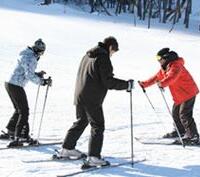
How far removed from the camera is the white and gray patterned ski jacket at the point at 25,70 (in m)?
8.95

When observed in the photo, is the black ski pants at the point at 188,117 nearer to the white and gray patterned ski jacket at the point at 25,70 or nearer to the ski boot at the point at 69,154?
the ski boot at the point at 69,154

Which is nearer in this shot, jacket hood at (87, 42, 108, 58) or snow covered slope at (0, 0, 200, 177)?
jacket hood at (87, 42, 108, 58)

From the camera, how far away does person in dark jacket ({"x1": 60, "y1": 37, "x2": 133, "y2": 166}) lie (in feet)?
25.4

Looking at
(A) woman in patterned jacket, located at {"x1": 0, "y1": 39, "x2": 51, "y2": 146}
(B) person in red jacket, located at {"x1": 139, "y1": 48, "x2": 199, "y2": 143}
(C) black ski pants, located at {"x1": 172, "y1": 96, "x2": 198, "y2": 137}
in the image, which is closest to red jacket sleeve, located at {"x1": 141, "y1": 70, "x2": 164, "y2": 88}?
(B) person in red jacket, located at {"x1": 139, "y1": 48, "x2": 199, "y2": 143}

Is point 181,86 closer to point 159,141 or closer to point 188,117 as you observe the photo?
point 188,117

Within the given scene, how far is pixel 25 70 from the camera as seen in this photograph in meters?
8.99

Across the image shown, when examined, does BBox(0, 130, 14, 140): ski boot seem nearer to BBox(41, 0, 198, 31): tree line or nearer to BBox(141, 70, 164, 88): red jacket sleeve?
BBox(141, 70, 164, 88): red jacket sleeve

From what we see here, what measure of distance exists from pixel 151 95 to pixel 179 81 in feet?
18.7

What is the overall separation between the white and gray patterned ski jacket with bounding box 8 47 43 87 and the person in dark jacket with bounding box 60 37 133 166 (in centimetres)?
109

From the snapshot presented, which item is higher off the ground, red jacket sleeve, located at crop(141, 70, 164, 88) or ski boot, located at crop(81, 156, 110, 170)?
red jacket sleeve, located at crop(141, 70, 164, 88)

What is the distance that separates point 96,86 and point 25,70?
1.54 meters

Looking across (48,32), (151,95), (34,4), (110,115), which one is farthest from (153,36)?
(110,115)

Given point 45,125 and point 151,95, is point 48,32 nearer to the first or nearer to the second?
point 151,95

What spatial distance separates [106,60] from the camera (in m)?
7.70
